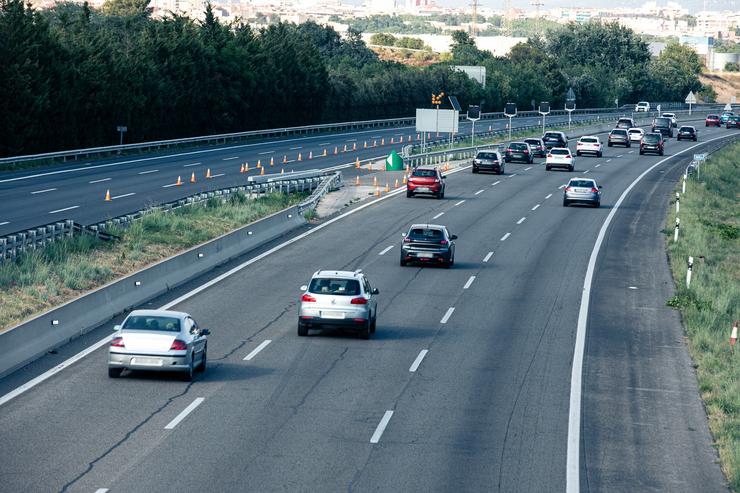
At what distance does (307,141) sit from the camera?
10269 cm

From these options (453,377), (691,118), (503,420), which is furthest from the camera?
(691,118)

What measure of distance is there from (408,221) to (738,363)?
26.7 meters

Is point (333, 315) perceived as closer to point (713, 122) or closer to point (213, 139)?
point (213, 139)

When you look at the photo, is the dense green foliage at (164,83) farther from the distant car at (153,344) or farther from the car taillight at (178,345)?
the car taillight at (178,345)

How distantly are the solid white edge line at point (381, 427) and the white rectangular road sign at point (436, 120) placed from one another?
228ft

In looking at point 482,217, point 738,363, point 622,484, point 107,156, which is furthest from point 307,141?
point 622,484

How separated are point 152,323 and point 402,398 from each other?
4.84m

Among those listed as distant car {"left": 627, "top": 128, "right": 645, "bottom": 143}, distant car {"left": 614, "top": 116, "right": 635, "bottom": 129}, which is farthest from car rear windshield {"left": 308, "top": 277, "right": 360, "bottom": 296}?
distant car {"left": 614, "top": 116, "right": 635, "bottom": 129}

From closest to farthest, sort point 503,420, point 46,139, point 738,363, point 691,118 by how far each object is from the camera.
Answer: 1. point 503,420
2. point 738,363
3. point 46,139
4. point 691,118

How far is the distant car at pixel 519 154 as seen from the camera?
8781cm

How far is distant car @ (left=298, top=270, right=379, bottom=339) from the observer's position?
28.7m

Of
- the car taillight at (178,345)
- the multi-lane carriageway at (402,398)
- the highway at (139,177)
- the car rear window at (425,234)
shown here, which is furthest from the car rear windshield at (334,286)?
the highway at (139,177)

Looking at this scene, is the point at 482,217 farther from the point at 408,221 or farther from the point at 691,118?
the point at 691,118

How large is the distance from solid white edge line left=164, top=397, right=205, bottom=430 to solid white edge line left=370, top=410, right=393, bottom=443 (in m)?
3.22
